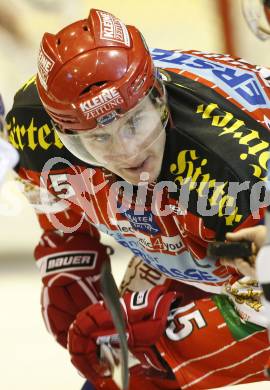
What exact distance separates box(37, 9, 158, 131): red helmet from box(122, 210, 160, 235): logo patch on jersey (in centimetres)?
20

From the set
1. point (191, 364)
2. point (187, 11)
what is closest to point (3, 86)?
point (187, 11)

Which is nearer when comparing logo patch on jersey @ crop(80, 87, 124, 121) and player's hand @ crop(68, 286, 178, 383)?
logo patch on jersey @ crop(80, 87, 124, 121)

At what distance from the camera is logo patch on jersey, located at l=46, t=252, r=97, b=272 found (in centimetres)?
180

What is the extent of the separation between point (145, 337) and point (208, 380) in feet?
0.45

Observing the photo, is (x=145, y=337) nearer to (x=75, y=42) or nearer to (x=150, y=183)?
(x=150, y=183)

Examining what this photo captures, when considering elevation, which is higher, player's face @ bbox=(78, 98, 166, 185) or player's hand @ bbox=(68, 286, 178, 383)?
player's face @ bbox=(78, 98, 166, 185)

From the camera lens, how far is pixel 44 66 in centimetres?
141

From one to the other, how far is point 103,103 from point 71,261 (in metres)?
0.50

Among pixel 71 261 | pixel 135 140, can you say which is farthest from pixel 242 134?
pixel 71 261

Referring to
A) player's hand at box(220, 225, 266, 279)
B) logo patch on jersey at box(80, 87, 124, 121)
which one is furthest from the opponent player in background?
player's hand at box(220, 225, 266, 279)

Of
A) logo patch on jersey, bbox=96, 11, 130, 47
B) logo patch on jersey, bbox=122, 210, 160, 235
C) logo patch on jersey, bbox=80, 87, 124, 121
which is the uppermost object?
logo patch on jersey, bbox=96, 11, 130, 47

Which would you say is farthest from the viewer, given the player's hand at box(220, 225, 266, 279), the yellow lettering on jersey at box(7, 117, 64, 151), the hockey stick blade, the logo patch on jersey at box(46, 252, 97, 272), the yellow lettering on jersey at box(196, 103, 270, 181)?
the logo patch on jersey at box(46, 252, 97, 272)

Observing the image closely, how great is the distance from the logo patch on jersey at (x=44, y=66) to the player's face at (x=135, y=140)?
0.33 feet

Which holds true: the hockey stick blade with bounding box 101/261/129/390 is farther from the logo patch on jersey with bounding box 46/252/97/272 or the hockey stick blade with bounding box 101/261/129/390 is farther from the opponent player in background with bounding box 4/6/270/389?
the logo patch on jersey with bounding box 46/252/97/272
